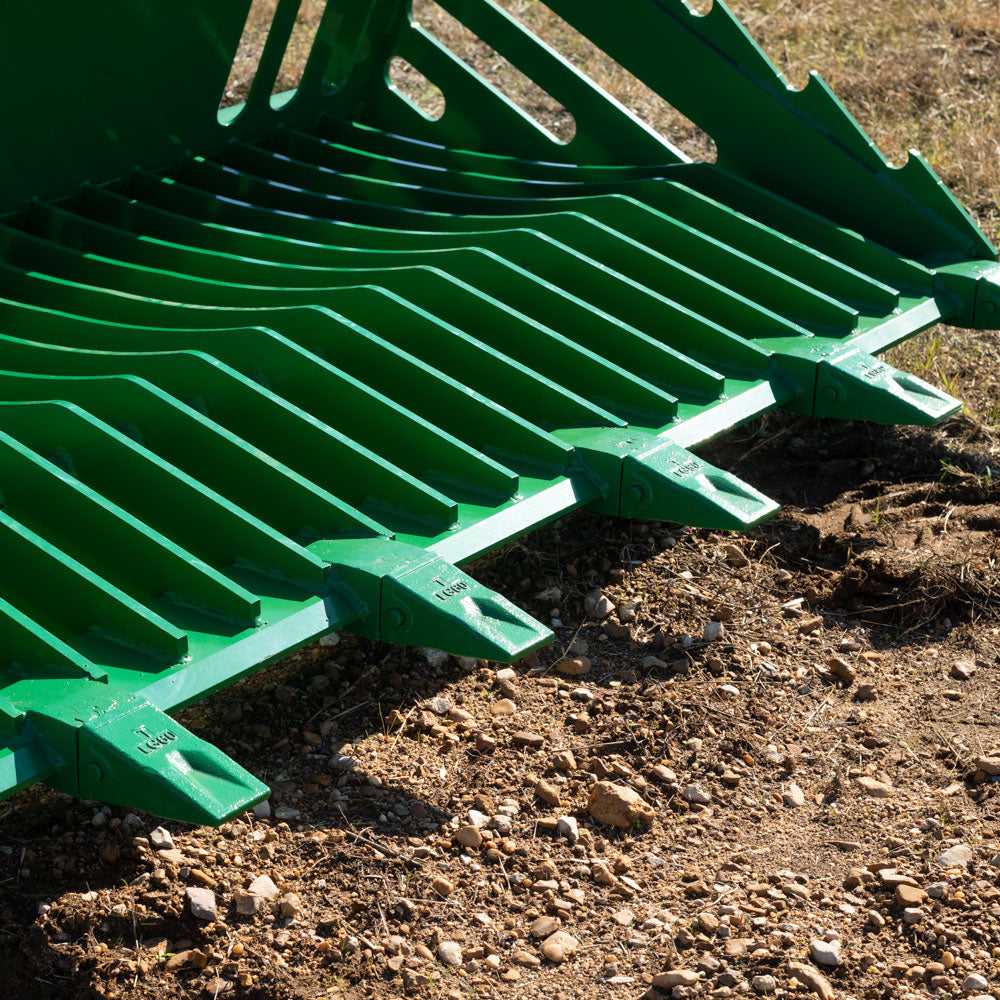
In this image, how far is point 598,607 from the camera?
3.50 m

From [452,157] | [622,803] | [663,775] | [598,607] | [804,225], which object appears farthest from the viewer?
[452,157]

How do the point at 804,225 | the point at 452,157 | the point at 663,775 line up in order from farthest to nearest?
1. the point at 452,157
2. the point at 804,225
3. the point at 663,775

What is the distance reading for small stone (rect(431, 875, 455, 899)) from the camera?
271 cm

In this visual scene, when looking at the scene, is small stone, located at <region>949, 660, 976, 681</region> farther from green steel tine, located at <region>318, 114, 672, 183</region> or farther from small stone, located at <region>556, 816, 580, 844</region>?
green steel tine, located at <region>318, 114, 672, 183</region>

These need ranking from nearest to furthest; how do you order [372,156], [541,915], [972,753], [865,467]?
[541,915], [972,753], [865,467], [372,156]

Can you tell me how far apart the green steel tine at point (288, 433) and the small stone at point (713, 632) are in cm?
72

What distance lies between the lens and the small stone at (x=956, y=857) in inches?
108

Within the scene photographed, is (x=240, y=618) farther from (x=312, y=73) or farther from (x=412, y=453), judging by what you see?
(x=312, y=73)

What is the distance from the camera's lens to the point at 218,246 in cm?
418

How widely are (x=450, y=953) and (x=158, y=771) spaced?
24.6 inches

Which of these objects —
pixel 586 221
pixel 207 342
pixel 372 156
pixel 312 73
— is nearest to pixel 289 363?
pixel 207 342

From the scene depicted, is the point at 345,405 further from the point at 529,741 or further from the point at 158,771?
the point at 158,771

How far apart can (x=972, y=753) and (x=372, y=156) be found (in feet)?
8.63

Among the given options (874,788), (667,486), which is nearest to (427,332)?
(667,486)
